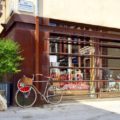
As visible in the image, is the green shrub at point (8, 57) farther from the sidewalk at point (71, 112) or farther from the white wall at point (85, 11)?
the white wall at point (85, 11)

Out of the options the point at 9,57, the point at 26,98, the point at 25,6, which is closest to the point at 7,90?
the point at 26,98

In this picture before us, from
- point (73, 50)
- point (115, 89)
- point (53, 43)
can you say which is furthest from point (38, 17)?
point (115, 89)

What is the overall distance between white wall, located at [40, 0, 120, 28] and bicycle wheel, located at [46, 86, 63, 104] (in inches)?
102

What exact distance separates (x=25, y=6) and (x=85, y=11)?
8.27ft

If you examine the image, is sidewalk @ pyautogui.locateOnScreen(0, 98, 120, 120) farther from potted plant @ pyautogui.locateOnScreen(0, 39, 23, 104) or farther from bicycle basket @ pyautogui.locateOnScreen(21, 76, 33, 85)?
potted plant @ pyautogui.locateOnScreen(0, 39, 23, 104)

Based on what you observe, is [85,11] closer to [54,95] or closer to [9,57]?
[54,95]

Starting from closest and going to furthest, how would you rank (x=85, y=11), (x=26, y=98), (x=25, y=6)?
(x=26, y=98)
(x=25, y=6)
(x=85, y=11)

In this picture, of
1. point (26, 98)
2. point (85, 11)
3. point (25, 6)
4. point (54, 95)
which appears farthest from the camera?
point (85, 11)

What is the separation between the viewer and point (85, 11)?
1352 cm

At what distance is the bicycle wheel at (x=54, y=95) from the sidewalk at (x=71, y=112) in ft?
0.85

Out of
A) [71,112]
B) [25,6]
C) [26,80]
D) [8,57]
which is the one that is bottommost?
[71,112]

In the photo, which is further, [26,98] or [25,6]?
[25,6]

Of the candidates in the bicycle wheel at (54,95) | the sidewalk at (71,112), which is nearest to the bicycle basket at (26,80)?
the sidewalk at (71,112)

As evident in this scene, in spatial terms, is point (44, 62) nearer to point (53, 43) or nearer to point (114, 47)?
point (53, 43)
